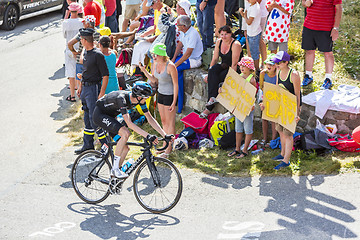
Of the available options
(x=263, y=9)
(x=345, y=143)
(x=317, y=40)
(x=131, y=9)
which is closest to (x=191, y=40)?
(x=263, y=9)

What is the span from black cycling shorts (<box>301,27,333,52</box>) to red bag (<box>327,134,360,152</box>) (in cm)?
181

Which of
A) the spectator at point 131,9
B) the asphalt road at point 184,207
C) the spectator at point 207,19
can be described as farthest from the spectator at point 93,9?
the asphalt road at point 184,207

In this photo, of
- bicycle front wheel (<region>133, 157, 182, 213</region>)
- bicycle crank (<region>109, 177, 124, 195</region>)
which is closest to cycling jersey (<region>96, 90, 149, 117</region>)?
bicycle front wheel (<region>133, 157, 182, 213</region>)

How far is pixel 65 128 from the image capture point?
37.4 feet

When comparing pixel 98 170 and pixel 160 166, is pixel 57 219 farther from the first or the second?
pixel 160 166

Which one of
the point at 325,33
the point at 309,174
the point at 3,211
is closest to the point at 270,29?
the point at 325,33

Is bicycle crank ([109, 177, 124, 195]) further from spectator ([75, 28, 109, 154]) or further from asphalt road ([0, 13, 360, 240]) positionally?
spectator ([75, 28, 109, 154])

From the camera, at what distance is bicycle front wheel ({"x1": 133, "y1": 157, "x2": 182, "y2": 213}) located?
7672mm

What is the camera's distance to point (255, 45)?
10.4 meters

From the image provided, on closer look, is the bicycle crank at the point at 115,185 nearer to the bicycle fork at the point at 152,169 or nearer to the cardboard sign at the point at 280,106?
the bicycle fork at the point at 152,169

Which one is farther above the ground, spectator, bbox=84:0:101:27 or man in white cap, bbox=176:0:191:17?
man in white cap, bbox=176:0:191:17

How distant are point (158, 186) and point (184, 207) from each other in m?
0.51

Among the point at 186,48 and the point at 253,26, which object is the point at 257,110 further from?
the point at 186,48

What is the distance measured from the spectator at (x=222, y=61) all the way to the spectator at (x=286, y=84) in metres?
1.34
